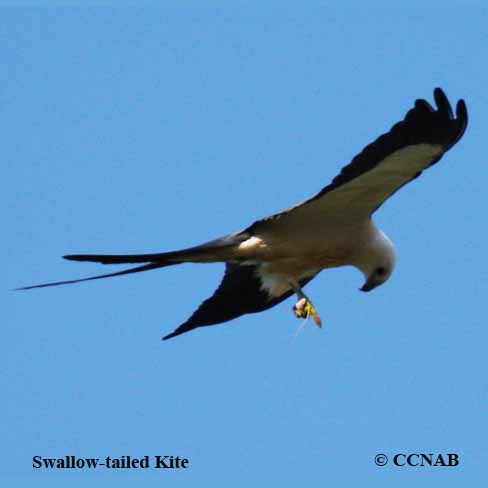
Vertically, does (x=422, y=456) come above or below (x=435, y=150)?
below

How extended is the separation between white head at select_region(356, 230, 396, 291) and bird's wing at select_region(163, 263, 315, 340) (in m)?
0.70

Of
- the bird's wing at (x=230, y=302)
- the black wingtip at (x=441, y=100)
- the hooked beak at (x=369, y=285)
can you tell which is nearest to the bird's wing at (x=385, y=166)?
the black wingtip at (x=441, y=100)

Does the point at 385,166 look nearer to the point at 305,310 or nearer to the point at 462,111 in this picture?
the point at 462,111

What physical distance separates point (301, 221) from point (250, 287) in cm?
121

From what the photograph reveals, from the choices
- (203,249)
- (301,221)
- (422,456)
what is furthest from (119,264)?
(422,456)

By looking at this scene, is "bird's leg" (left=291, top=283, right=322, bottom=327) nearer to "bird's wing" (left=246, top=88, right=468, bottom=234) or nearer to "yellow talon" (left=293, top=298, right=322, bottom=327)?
"yellow talon" (left=293, top=298, right=322, bottom=327)

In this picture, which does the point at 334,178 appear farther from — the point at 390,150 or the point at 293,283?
the point at 293,283

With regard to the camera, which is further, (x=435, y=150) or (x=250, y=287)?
(x=250, y=287)

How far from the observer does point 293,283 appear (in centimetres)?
1129

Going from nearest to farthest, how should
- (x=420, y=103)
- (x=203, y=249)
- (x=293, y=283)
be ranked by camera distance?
(x=420, y=103) < (x=203, y=249) < (x=293, y=283)

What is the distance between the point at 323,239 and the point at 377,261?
53cm

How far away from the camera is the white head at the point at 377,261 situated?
1102 cm

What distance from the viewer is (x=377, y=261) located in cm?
1109

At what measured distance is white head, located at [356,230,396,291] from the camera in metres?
11.0
